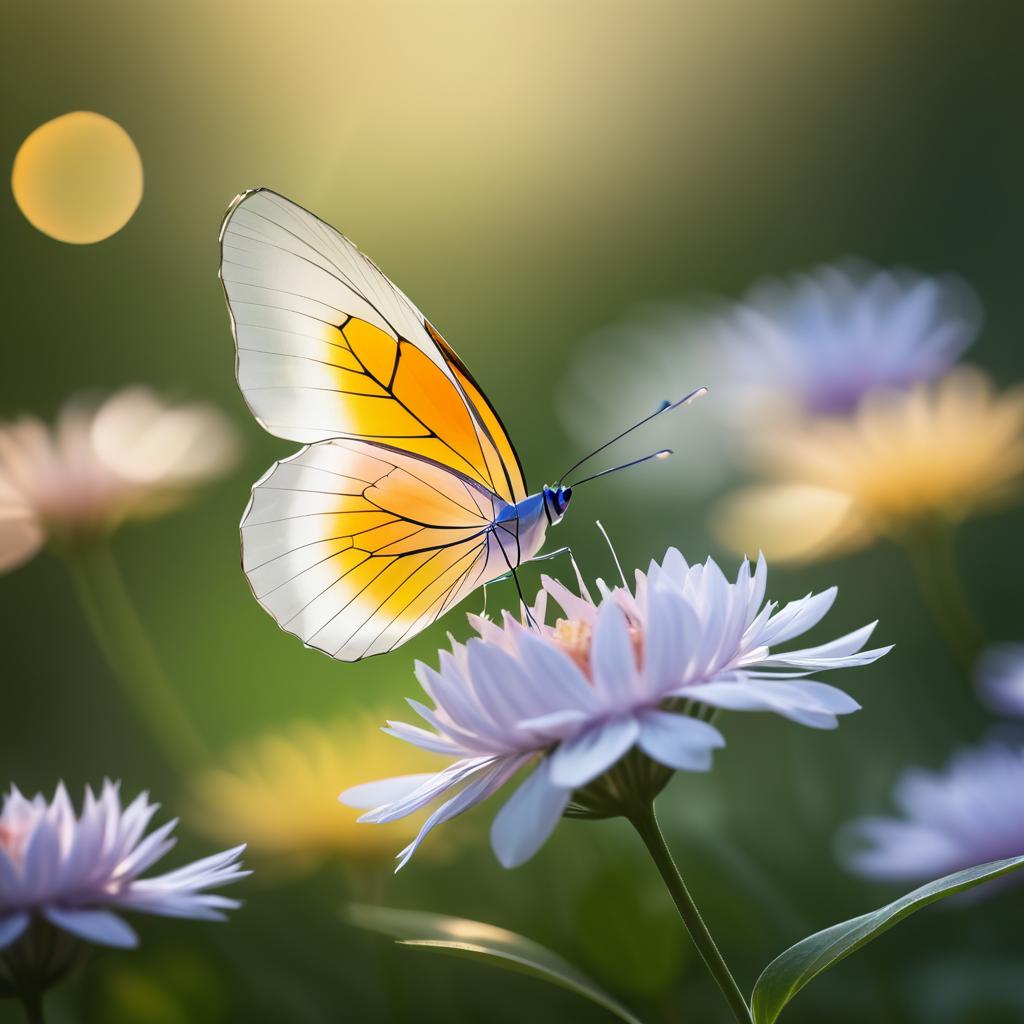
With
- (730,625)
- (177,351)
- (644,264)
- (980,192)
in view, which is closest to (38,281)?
A: (177,351)

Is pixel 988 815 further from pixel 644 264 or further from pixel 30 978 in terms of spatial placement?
pixel 644 264

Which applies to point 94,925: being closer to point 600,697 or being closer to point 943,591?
point 600,697

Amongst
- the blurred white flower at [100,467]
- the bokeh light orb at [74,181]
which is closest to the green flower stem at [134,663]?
the blurred white flower at [100,467]

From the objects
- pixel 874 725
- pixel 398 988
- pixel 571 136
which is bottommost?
pixel 874 725

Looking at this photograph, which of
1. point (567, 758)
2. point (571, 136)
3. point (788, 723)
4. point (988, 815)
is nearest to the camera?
point (567, 758)

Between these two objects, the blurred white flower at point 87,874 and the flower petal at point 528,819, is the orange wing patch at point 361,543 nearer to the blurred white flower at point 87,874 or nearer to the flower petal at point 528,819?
the blurred white flower at point 87,874

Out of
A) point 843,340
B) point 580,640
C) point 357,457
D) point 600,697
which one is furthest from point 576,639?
point 843,340
